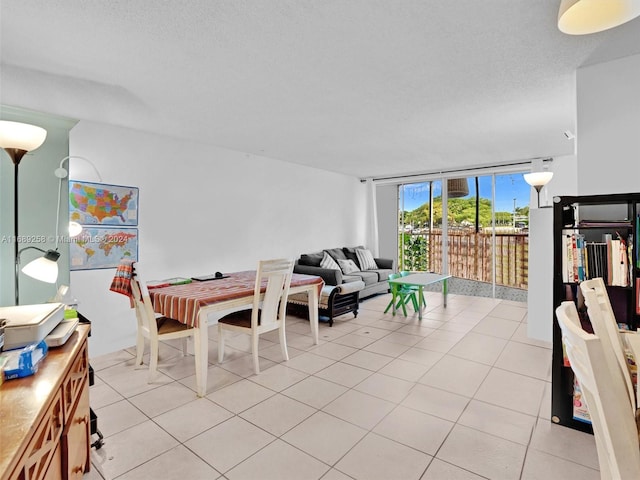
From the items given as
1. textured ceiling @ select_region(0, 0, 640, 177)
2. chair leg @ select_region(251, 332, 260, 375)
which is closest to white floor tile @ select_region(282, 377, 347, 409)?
chair leg @ select_region(251, 332, 260, 375)

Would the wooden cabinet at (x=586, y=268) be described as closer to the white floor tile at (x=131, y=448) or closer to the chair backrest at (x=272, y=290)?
the chair backrest at (x=272, y=290)

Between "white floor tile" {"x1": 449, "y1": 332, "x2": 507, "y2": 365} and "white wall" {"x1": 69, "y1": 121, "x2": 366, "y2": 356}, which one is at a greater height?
"white wall" {"x1": 69, "y1": 121, "x2": 366, "y2": 356}

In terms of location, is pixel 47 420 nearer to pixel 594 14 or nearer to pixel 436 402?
pixel 436 402

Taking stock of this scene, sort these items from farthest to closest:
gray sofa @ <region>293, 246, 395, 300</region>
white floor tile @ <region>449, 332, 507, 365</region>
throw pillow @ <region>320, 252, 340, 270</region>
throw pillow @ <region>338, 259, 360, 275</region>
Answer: throw pillow @ <region>338, 259, 360, 275</region> < throw pillow @ <region>320, 252, 340, 270</region> < gray sofa @ <region>293, 246, 395, 300</region> < white floor tile @ <region>449, 332, 507, 365</region>

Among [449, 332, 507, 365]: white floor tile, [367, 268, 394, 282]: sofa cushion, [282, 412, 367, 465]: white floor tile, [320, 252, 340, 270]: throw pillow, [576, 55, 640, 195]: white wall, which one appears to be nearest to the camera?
[282, 412, 367, 465]: white floor tile

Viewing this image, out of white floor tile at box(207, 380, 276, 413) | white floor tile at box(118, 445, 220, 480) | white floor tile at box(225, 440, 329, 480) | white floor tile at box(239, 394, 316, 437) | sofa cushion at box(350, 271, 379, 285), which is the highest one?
sofa cushion at box(350, 271, 379, 285)

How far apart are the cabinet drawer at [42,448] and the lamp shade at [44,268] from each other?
0.85m

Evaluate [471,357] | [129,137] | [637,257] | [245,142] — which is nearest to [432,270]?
[471,357]

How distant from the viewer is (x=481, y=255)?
21.9ft

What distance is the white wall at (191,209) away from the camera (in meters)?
3.53

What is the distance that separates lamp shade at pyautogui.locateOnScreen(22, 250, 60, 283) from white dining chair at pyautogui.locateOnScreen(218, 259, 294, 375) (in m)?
1.44

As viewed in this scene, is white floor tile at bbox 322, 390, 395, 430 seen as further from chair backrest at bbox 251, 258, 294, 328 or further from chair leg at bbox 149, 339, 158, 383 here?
chair leg at bbox 149, 339, 158, 383

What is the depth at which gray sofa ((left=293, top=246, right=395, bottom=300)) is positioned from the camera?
4.99m

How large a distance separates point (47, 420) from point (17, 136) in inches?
60.5
